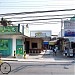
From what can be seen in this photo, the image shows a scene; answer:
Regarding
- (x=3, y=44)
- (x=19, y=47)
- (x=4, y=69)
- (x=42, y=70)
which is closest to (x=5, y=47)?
(x=3, y=44)

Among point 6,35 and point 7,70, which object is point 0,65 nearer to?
point 7,70

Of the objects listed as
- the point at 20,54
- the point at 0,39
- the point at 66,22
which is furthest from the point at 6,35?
the point at 66,22

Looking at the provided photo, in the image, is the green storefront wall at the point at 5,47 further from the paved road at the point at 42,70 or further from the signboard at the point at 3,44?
the paved road at the point at 42,70

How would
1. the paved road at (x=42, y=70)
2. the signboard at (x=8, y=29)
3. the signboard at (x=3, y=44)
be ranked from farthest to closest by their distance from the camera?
the signboard at (x=3, y=44) < the signboard at (x=8, y=29) < the paved road at (x=42, y=70)

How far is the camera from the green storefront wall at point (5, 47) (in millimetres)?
33500

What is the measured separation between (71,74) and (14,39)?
19878 mm

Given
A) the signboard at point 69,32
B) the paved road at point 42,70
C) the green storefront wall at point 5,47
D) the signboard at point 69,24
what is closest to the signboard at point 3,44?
the green storefront wall at point 5,47

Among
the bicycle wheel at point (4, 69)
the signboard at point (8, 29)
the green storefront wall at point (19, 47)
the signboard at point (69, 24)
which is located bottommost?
the bicycle wheel at point (4, 69)

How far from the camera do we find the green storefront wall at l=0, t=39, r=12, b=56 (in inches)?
1319

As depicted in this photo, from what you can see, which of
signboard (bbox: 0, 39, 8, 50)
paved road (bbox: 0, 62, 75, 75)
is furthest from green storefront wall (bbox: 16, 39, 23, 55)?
paved road (bbox: 0, 62, 75, 75)

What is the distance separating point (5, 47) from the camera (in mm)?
33750

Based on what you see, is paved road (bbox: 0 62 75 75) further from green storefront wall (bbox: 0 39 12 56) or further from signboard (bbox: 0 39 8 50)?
signboard (bbox: 0 39 8 50)

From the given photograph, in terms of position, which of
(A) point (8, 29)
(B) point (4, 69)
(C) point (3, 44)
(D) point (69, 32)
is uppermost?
(A) point (8, 29)

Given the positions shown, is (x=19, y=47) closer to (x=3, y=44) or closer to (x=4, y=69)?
(x=3, y=44)
